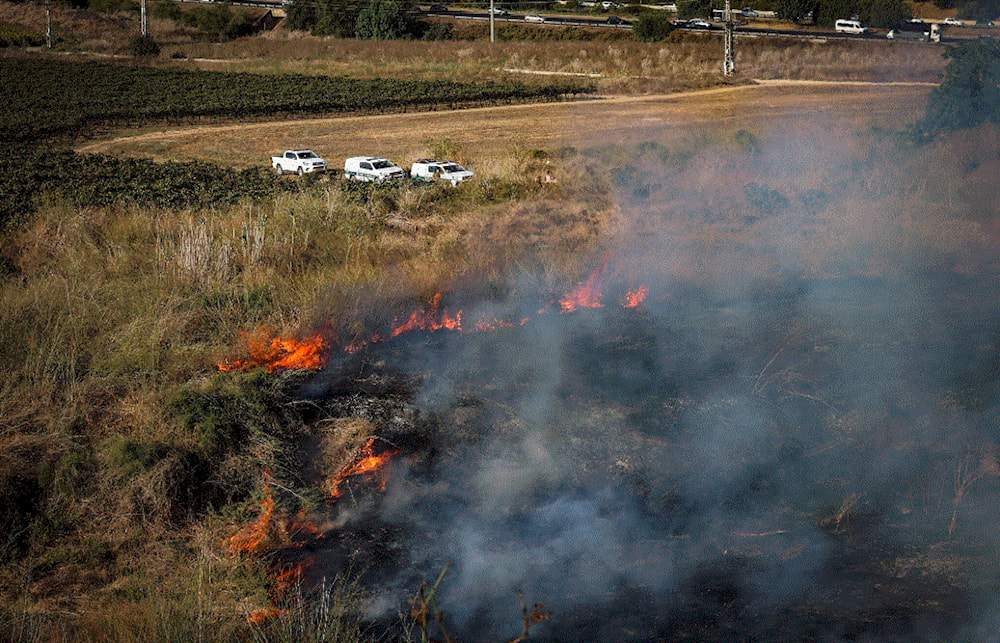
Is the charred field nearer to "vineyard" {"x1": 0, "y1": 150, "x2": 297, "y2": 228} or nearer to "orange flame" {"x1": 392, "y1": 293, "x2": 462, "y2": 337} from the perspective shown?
"orange flame" {"x1": 392, "y1": 293, "x2": 462, "y2": 337}

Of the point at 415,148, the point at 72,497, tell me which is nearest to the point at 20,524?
the point at 72,497

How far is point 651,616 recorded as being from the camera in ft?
27.2

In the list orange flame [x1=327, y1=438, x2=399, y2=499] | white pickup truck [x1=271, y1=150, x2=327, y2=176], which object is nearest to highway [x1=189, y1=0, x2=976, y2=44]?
white pickup truck [x1=271, y1=150, x2=327, y2=176]

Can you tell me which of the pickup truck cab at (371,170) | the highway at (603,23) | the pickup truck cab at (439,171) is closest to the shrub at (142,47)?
the highway at (603,23)

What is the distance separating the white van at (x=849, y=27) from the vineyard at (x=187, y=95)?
20622 mm

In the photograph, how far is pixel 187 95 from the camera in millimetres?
50688

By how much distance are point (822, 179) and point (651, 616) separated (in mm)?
15405

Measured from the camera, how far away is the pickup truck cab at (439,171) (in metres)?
27.6

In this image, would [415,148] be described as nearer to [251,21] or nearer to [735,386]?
[735,386]

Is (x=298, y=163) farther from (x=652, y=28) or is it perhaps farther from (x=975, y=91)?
(x=652, y=28)

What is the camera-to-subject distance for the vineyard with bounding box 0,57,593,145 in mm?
43719

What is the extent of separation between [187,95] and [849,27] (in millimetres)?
41510

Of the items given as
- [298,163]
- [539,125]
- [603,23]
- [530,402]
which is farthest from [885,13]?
[530,402]

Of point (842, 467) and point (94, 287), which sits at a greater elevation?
point (94, 287)
